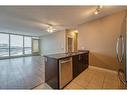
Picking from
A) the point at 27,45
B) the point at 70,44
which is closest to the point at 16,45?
the point at 27,45

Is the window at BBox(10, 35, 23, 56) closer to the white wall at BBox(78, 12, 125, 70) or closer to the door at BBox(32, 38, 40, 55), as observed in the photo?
the door at BBox(32, 38, 40, 55)

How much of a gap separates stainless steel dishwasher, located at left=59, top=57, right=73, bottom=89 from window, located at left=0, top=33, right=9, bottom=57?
7.81m

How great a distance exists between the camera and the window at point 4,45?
29.0ft

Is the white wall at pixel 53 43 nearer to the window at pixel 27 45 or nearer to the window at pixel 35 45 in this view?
the window at pixel 35 45

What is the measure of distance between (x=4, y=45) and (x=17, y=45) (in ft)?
4.36

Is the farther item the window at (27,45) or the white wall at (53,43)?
the window at (27,45)

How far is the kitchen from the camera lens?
285 centimetres

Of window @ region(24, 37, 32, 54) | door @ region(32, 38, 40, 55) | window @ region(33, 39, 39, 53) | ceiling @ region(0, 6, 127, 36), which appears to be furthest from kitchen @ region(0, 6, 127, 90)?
window @ region(33, 39, 39, 53)

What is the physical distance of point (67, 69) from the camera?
9.99 feet

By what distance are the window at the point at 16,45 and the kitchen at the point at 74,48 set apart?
95 millimetres

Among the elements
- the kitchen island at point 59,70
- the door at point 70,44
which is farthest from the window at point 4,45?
the kitchen island at point 59,70
